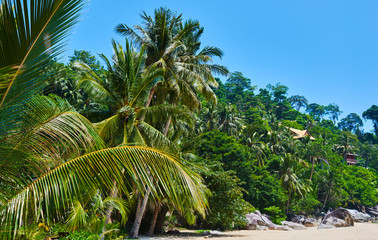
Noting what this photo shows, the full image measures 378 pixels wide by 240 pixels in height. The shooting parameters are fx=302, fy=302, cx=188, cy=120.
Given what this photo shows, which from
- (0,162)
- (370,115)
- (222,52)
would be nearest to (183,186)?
→ (0,162)

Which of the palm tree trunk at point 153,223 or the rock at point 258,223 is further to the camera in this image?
the rock at point 258,223

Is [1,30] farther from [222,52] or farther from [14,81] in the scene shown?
[222,52]

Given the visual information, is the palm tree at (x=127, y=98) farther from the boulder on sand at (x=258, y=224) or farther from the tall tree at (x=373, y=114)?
the tall tree at (x=373, y=114)

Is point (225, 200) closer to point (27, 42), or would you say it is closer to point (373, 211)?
point (27, 42)

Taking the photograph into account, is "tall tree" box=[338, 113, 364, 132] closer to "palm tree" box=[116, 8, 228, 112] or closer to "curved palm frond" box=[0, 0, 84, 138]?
"palm tree" box=[116, 8, 228, 112]

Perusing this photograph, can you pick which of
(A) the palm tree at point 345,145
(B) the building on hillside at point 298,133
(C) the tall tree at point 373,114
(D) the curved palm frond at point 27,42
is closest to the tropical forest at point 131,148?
(D) the curved palm frond at point 27,42

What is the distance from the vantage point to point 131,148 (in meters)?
4.04

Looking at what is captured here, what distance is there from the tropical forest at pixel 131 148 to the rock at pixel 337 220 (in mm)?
4976

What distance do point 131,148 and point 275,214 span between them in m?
31.9

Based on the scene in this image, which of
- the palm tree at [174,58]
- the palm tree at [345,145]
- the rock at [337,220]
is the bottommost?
the rock at [337,220]

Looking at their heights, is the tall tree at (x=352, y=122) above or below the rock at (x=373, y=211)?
above

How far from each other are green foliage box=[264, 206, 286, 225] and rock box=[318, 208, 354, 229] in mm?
4521

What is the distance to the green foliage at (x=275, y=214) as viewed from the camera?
31453 millimetres

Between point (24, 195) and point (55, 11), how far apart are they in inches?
86.9
